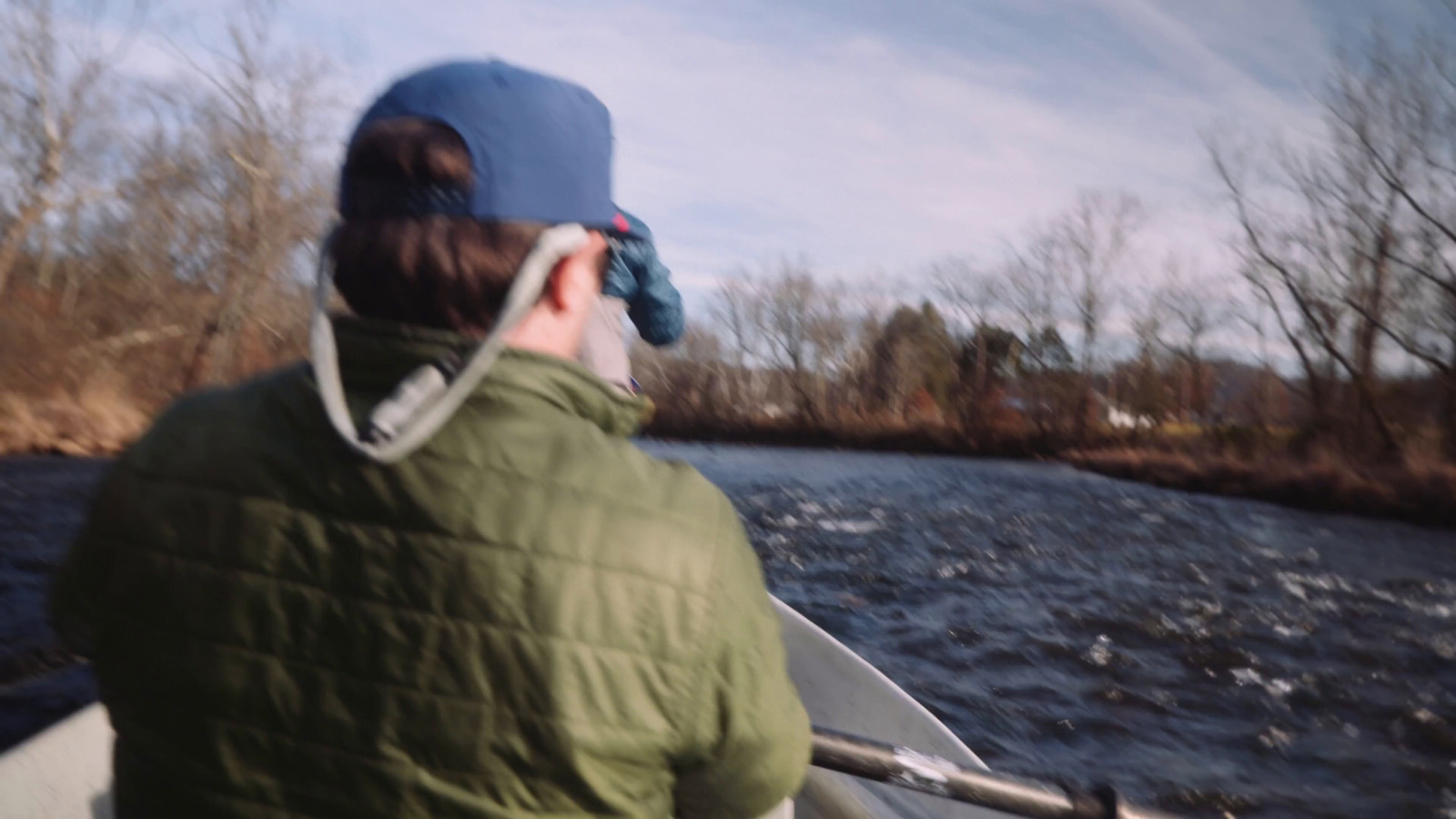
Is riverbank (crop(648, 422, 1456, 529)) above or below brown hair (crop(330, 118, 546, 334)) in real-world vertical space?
below

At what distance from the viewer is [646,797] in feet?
3.13

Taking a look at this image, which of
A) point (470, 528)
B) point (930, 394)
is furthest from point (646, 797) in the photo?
point (930, 394)

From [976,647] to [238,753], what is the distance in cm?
719

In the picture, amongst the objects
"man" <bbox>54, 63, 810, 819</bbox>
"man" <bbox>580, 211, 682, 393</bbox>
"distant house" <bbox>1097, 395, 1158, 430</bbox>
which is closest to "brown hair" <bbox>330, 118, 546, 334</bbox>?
"man" <bbox>54, 63, 810, 819</bbox>

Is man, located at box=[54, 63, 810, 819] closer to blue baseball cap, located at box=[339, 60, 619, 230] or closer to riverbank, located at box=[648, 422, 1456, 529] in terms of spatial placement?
blue baseball cap, located at box=[339, 60, 619, 230]

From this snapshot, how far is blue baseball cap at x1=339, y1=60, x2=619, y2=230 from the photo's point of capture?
91 centimetres

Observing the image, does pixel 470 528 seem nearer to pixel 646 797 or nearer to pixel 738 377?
A: pixel 646 797

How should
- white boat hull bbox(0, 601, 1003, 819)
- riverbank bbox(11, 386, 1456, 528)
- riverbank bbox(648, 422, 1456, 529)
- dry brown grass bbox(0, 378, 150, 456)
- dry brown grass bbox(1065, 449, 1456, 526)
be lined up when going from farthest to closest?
riverbank bbox(648, 422, 1456, 529) < dry brown grass bbox(1065, 449, 1456, 526) < riverbank bbox(11, 386, 1456, 528) < dry brown grass bbox(0, 378, 150, 456) < white boat hull bbox(0, 601, 1003, 819)

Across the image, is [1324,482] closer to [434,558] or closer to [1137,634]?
[1137,634]

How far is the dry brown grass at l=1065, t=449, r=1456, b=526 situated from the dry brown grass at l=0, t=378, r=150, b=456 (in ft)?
66.1

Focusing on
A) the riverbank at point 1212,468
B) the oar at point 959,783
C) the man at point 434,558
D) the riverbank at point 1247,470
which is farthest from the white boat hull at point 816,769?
the riverbank at point 1247,470

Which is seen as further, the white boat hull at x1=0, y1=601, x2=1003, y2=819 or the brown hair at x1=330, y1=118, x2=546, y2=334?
the white boat hull at x1=0, y1=601, x2=1003, y2=819

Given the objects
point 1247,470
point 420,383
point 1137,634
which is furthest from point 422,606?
point 1247,470

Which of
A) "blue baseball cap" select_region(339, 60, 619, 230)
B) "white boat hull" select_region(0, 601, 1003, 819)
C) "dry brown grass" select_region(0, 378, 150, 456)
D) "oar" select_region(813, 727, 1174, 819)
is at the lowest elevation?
"dry brown grass" select_region(0, 378, 150, 456)
